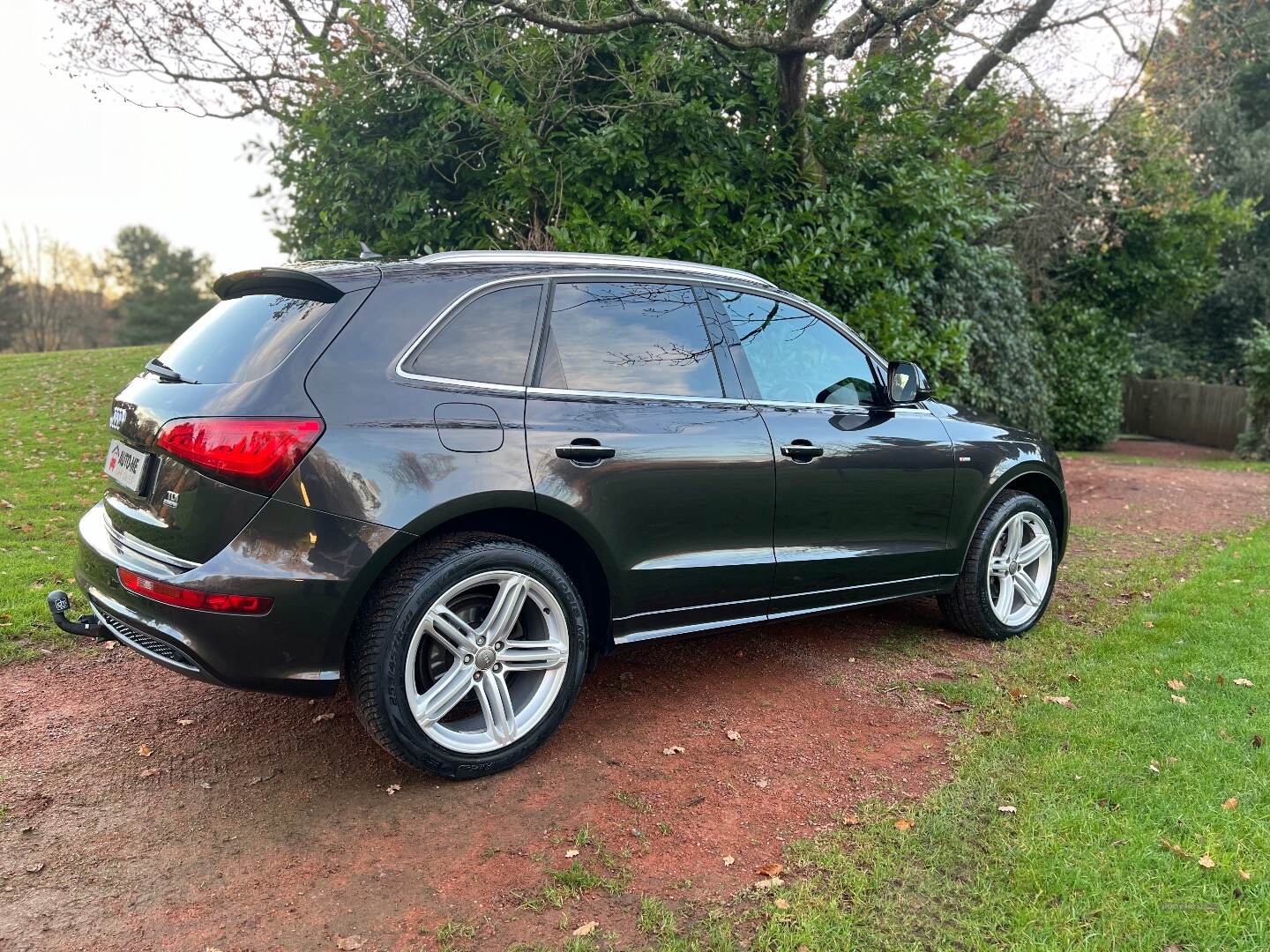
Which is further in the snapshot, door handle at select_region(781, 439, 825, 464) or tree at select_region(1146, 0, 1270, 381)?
tree at select_region(1146, 0, 1270, 381)

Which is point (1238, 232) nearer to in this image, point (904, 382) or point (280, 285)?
point (904, 382)

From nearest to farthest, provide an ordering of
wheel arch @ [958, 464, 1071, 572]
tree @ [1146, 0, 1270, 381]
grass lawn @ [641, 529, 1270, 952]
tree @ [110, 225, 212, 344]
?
grass lawn @ [641, 529, 1270, 952] < wheel arch @ [958, 464, 1071, 572] < tree @ [1146, 0, 1270, 381] < tree @ [110, 225, 212, 344]

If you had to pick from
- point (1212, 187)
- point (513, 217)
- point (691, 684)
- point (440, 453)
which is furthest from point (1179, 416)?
point (440, 453)

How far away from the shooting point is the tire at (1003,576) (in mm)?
4863

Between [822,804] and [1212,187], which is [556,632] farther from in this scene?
[1212,187]

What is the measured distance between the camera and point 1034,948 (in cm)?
242

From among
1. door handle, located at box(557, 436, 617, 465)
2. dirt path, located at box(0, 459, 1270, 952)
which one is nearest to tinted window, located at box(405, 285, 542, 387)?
door handle, located at box(557, 436, 617, 465)

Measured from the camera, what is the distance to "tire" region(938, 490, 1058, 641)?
16.0ft

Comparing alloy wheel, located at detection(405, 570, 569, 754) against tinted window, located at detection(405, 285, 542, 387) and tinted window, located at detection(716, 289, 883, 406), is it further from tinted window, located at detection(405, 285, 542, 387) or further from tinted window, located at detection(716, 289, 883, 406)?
tinted window, located at detection(716, 289, 883, 406)

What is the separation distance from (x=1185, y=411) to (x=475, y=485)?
22138mm

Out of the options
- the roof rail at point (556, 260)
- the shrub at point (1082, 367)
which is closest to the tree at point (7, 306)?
the shrub at point (1082, 367)

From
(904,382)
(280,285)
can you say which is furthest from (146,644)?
(904,382)

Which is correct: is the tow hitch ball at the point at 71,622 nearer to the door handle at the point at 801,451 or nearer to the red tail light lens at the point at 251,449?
the red tail light lens at the point at 251,449

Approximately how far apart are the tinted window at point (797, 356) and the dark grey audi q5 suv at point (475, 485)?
0.05 ft
